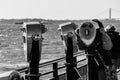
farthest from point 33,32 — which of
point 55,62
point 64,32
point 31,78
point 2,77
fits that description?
point 55,62

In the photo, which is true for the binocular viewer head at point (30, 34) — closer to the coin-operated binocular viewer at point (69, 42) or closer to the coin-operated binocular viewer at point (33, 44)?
the coin-operated binocular viewer at point (33, 44)

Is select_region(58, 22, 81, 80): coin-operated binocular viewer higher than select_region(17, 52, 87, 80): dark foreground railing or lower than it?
higher

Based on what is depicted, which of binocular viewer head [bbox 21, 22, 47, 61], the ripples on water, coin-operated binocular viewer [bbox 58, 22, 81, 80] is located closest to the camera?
binocular viewer head [bbox 21, 22, 47, 61]

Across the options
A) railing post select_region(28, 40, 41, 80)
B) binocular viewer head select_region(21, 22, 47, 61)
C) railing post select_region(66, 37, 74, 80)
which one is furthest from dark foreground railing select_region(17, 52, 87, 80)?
binocular viewer head select_region(21, 22, 47, 61)

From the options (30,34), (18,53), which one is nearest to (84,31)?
(30,34)

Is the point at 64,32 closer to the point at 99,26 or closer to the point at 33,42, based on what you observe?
the point at 99,26

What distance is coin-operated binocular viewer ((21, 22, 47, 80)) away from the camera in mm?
4230

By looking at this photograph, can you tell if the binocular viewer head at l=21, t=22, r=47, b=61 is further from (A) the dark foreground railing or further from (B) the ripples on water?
(B) the ripples on water

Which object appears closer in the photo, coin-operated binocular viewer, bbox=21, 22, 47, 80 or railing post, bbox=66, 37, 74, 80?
coin-operated binocular viewer, bbox=21, 22, 47, 80

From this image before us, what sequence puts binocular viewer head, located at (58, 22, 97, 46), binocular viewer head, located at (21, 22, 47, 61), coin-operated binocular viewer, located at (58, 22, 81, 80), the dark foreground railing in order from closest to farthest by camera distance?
binocular viewer head, located at (21, 22, 47, 61)
binocular viewer head, located at (58, 22, 97, 46)
coin-operated binocular viewer, located at (58, 22, 81, 80)
the dark foreground railing

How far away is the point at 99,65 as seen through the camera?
510 cm

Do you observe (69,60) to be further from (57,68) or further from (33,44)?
(57,68)

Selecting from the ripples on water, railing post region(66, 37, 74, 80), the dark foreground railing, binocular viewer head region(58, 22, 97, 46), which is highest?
binocular viewer head region(58, 22, 97, 46)

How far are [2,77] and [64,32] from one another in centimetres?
139
